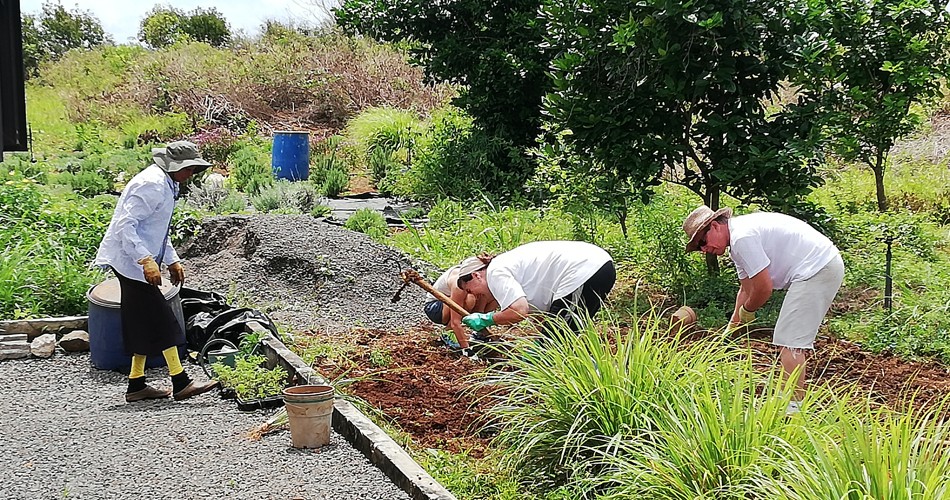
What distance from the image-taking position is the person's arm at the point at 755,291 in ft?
15.8

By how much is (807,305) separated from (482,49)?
30.1 ft

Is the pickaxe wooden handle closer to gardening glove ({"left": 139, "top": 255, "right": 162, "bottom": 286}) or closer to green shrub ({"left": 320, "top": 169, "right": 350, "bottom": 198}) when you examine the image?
gardening glove ({"left": 139, "top": 255, "right": 162, "bottom": 286})

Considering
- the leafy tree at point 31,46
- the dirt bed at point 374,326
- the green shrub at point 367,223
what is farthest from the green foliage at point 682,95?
the leafy tree at point 31,46

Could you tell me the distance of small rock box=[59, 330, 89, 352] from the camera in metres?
6.93

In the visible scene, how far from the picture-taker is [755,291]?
4.87 m

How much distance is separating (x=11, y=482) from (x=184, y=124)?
18394mm

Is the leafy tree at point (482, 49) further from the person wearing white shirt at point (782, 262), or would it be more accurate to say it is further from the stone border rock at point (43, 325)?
the person wearing white shirt at point (782, 262)

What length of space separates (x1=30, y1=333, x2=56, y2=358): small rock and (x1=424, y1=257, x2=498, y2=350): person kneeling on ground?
301 cm

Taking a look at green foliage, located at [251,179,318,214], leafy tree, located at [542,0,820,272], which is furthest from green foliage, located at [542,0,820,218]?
green foliage, located at [251,179,318,214]

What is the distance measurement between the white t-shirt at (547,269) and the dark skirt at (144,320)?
6.88 feet

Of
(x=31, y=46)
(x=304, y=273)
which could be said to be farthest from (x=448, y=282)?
(x=31, y=46)

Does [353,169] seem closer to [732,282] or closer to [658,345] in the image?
[732,282]

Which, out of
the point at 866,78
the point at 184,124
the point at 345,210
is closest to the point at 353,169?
the point at 345,210

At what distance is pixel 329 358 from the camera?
6.36m
